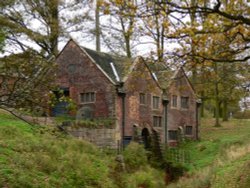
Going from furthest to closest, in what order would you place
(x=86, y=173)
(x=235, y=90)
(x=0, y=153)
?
1. (x=86, y=173)
2. (x=0, y=153)
3. (x=235, y=90)

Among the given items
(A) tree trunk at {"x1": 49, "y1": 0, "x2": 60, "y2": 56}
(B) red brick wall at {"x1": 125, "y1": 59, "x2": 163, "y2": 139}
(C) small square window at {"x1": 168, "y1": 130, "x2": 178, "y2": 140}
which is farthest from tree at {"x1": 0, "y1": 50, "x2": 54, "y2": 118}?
(A) tree trunk at {"x1": 49, "y1": 0, "x2": 60, "y2": 56}

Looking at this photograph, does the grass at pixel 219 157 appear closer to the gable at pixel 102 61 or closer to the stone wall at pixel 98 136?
the stone wall at pixel 98 136

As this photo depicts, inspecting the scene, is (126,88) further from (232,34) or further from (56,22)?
(232,34)

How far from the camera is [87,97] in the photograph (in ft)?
125

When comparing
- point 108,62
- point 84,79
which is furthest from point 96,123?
point 108,62

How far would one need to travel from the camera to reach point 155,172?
106 feet

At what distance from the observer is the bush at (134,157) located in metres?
31.1

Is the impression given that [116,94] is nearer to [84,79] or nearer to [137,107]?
[137,107]

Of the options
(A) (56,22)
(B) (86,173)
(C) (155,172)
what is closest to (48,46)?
(A) (56,22)

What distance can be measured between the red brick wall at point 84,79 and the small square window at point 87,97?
10.8 inches

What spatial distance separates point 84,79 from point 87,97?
1601 millimetres

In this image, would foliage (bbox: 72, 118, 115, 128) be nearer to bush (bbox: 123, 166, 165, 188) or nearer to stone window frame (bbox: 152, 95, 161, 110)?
bush (bbox: 123, 166, 165, 188)

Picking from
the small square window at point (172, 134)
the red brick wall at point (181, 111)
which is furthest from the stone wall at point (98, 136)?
the red brick wall at point (181, 111)

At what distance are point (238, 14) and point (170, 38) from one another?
222cm
